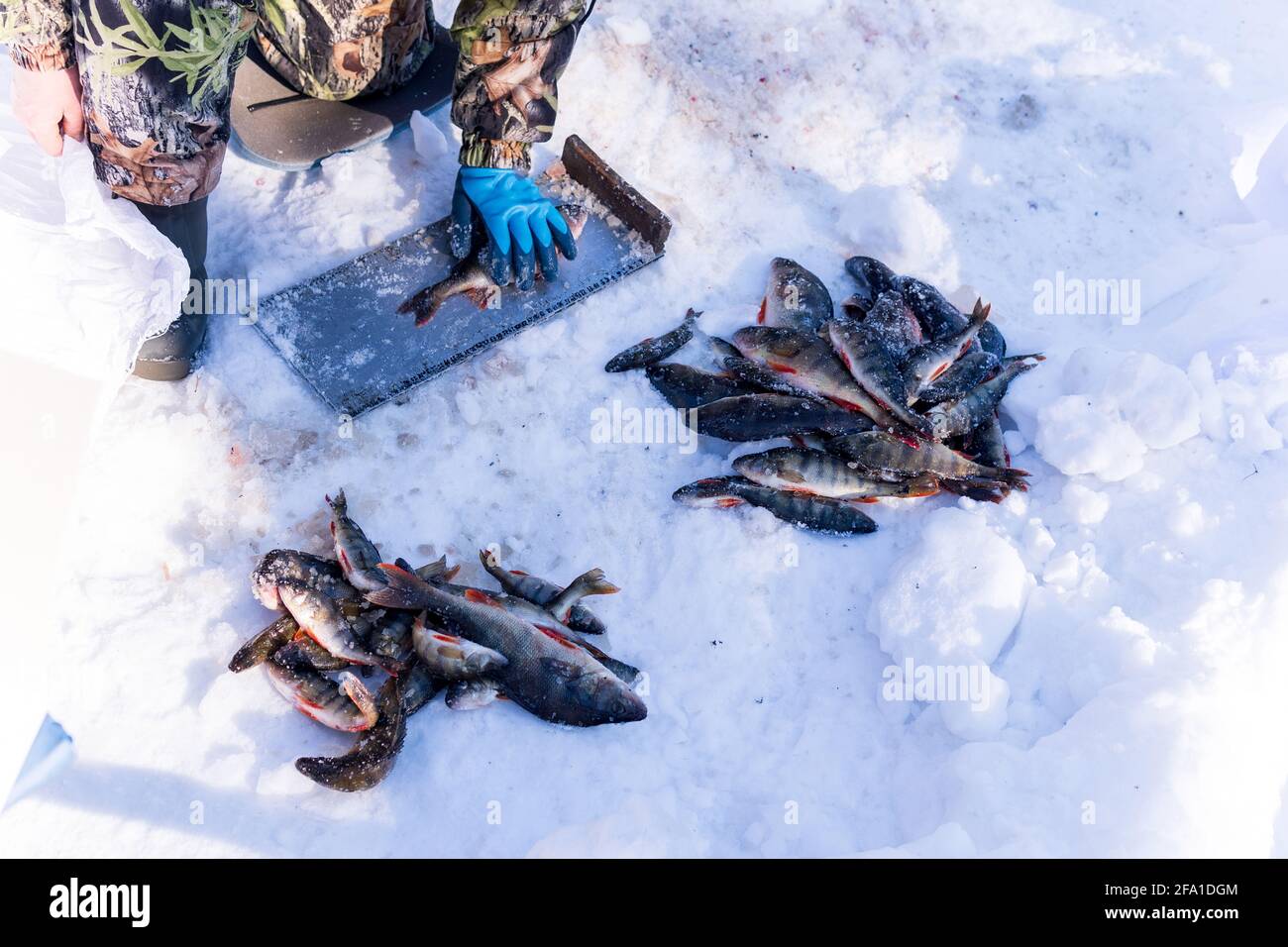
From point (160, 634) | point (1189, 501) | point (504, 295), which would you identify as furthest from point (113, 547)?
point (1189, 501)

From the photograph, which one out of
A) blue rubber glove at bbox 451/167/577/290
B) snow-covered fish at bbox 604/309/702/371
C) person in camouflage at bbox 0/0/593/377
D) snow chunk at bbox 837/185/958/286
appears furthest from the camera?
snow chunk at bbox 837/185/958/286

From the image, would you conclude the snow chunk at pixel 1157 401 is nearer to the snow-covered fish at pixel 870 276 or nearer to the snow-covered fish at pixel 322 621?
the snow-covered fish at pixel 870 276

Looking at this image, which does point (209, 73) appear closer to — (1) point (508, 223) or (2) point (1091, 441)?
(1) point (508, 223)

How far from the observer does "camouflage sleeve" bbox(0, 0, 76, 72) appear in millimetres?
2906

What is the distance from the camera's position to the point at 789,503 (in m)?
3.50

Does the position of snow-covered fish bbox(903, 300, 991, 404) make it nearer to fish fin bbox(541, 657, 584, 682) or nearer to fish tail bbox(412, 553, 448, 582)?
fish fin bbox(541, 657, 584, 682)

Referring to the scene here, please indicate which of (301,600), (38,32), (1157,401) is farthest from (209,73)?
(1157,401)

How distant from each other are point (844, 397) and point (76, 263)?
256cm

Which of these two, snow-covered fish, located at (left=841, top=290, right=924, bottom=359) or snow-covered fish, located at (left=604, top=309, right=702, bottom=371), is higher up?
snow-covered fish, located at (left=841, top=290, right=924, bottom=359)

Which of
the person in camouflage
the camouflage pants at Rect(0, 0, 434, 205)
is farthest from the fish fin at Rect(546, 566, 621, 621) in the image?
the camouflage pants at Rect(0, 0, 434, 205)

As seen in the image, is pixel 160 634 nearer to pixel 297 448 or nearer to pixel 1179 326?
pixel 297 448

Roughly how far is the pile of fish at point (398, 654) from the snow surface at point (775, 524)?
121mm
